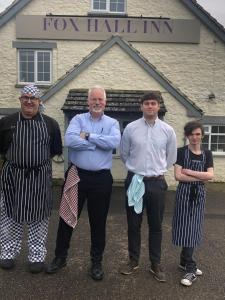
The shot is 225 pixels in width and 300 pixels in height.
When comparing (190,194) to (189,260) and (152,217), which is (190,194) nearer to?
(152,217)

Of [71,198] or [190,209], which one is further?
[190,209]

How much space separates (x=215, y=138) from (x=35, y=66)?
6.26 meters

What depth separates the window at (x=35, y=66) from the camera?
13.1 meters

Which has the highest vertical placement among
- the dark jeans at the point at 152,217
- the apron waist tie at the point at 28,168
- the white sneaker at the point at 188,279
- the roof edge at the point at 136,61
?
the roof edge at the point at 136,61

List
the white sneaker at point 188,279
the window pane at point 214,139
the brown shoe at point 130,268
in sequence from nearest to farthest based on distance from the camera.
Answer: the white sneaker at point 188,279 → the brown shoe at point 130,268 → the window pane at point 214,139

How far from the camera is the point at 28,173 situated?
4488mm

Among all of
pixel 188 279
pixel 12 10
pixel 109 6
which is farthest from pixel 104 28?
pixel 188 279

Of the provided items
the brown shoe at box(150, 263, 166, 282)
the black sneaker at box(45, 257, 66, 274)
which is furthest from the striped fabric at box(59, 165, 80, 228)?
the brown shoe at box(150, 263, 166, 282)

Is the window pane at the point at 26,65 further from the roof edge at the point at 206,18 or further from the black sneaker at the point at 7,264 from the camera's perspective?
the black sneaker at the point at 7,264

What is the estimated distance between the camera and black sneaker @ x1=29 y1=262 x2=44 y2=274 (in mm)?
4605


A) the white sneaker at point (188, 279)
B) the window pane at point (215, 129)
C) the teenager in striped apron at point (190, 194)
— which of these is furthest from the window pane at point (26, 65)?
the white sneaker at point (188, 279)

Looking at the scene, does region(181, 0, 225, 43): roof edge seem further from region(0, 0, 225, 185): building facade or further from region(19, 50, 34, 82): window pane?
region(19, 50, 34, 82): window pane

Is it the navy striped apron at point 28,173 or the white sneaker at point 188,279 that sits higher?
the navy striped apron at point 28,173

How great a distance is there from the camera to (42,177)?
14.9 ft
